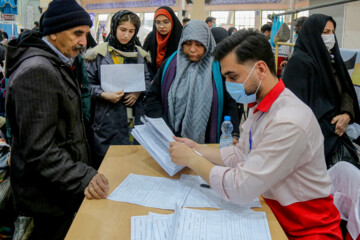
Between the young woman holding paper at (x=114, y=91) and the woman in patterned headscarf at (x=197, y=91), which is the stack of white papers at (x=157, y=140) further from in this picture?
the young woman holding paper at (x=114, y=91)

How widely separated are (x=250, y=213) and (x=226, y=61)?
617 millimetres

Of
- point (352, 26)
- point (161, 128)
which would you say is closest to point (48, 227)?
point (161, 128)

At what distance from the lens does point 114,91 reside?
88.4 inches

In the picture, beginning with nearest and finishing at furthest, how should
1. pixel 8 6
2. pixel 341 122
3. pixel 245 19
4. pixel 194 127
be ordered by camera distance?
pixel 194 127 < pixel 341 122 < pixel 245 19 < pixel 8 6

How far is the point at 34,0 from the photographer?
46.8 feet

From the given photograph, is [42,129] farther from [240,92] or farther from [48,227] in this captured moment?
[240,92]

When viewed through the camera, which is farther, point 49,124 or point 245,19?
point 245,19

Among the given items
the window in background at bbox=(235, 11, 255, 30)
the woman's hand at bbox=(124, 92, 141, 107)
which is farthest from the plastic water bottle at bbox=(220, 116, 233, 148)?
the window in background at bbox=(235, 11, 255, 30)

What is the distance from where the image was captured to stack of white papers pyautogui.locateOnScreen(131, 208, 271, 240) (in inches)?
36.4

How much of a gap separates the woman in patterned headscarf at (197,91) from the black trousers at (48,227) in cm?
88

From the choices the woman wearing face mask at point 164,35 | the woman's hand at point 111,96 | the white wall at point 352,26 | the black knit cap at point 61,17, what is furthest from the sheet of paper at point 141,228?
the white wall at point 352,26

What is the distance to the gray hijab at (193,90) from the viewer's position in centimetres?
190

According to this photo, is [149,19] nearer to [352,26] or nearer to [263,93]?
[352,26]

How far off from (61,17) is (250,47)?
848mm
